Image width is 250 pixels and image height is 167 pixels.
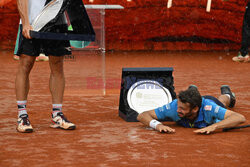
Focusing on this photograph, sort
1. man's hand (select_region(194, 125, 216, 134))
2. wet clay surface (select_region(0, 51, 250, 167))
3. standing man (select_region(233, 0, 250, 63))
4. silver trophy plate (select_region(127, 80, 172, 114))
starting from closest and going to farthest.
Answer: wet clay surface (select_region(0, 51, 250, 167))
man's hand (select_region(194, 125, 216, 134))
silver trophy plate (select_region(127, 80, 172, 114))
standing man (select_region(233, 0, 250, 63))

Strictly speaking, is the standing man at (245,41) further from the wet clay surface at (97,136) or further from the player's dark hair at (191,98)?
the player's dark hair at (191,98)

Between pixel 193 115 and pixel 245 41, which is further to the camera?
pixel 245 41

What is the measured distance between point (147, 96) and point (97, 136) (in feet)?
3.01

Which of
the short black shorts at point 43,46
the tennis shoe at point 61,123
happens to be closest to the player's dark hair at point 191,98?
the tennis shoe at point 61,123

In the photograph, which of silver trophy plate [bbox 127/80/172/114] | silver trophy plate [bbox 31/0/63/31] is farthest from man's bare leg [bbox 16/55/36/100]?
silver trophy plate [bbox 127/80/172/114]

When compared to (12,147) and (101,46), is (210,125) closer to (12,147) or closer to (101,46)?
(12,147)

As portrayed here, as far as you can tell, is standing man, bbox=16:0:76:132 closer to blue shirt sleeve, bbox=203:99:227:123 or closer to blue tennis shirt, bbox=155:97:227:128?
blue tennis shirt, bbox=155:97:227:128

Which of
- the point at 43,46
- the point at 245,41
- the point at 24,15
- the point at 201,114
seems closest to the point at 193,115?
the point at 201,114

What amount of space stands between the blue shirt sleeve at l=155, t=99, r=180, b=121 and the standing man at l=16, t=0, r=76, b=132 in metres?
0.81

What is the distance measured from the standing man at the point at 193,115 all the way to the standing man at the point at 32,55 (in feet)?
2.58

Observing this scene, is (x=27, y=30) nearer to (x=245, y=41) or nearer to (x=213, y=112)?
(x=213, y=112)

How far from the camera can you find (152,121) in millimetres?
4543

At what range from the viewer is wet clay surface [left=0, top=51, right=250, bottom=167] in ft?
11.7

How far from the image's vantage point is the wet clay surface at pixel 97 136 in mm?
3574
